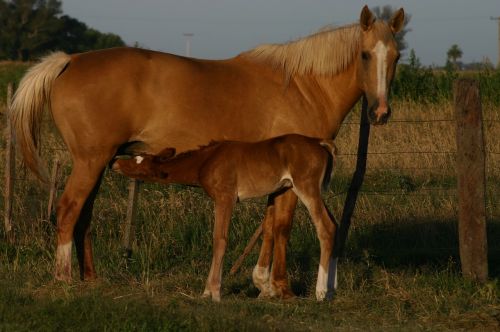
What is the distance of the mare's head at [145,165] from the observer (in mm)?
6770

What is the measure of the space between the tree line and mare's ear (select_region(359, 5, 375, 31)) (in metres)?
61.4

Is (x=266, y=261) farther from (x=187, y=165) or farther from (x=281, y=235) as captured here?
(x=187, y=165)

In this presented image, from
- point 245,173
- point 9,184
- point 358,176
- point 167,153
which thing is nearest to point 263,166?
point 245,173

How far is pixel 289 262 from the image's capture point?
852cm

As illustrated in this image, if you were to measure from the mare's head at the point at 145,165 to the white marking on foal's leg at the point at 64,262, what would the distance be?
33.2 inches

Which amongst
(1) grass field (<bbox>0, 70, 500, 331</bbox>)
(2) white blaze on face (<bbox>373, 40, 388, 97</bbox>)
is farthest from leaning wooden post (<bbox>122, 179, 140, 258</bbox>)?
(2) white blaze on face (<bbox>373, 40, 388, 97</bbox>)

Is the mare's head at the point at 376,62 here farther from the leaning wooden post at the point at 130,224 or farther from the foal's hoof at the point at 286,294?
the leaning wooden post at the point at 130,224

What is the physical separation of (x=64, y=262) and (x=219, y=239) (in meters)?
1.41

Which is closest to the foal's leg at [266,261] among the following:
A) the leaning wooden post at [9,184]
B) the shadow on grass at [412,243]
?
the shadow on grass at [412,243]

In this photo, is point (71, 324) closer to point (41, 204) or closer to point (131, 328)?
point (131, 328)

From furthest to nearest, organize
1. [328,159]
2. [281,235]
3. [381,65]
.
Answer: [281,235] → [381,65] → [328,159]

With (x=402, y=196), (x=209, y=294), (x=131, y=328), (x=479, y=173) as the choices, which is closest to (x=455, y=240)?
(x=402, y=196)

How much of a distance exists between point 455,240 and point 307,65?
10.9 ft

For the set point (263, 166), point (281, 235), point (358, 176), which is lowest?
point (281, 235)
